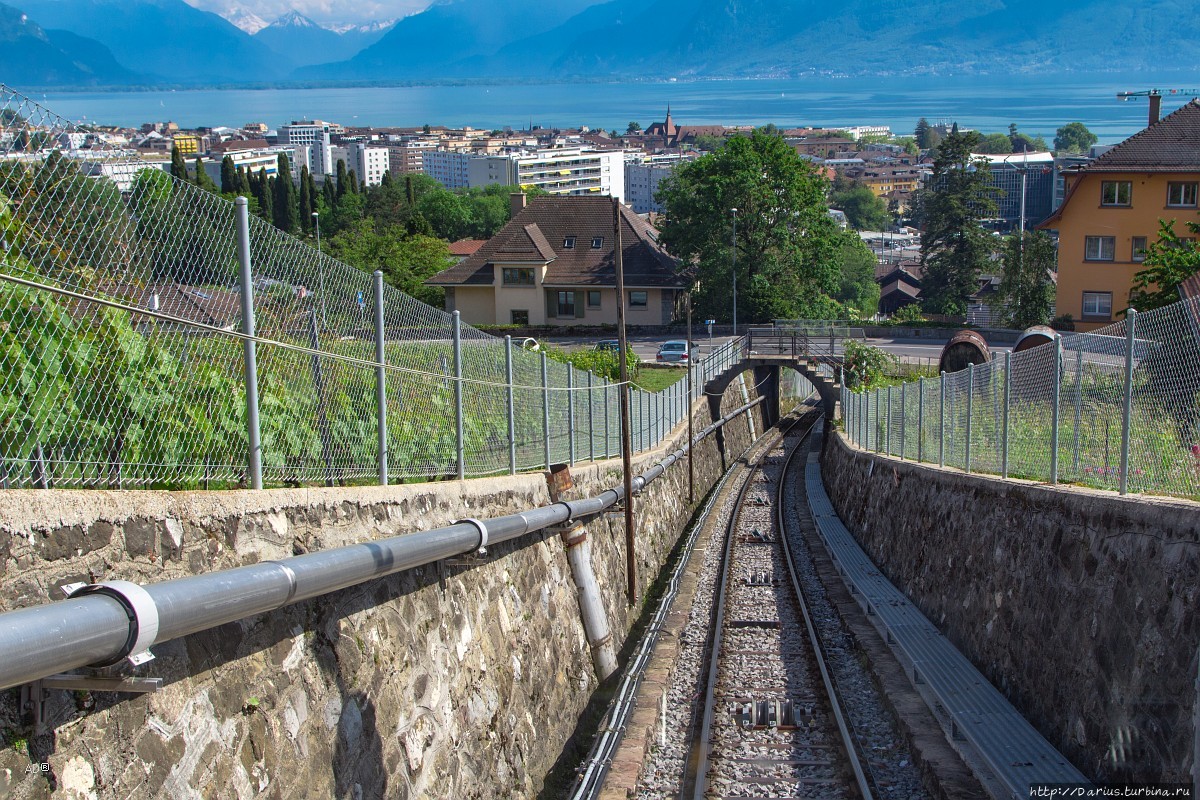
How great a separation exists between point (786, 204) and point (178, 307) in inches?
2267

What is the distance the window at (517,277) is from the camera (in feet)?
204

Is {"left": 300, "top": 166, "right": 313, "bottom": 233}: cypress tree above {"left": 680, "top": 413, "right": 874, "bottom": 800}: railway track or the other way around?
above

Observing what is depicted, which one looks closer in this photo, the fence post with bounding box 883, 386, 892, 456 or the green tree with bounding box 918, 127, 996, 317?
the fence post with bounding box 883, 386, 892, 456

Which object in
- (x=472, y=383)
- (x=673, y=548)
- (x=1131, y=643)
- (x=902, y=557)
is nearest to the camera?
(x=1131, y=643)

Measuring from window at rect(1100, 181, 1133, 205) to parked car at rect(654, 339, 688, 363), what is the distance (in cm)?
1976

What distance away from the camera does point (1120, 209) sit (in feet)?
166

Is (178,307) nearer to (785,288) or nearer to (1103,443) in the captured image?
(1103,443)

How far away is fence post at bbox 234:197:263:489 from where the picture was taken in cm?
695

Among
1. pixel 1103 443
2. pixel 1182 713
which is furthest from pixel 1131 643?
pixel 1103 443

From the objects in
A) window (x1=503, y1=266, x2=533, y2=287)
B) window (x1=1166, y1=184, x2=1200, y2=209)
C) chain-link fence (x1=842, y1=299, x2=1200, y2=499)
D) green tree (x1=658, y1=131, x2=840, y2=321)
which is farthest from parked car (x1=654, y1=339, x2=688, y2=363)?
chain-link fence (x1=842, y1=299, x2=1200, y2=499)

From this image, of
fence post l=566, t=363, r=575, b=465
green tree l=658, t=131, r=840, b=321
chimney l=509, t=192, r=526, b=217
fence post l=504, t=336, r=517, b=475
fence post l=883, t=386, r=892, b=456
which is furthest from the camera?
chimney l=509, t=192, r=526, b=217

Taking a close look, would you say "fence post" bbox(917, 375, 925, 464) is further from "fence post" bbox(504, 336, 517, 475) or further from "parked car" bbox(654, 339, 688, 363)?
"parked car" bbox(654, 339, 688, 363)

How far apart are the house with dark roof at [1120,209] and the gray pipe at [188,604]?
4756cm

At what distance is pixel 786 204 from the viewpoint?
203ft
